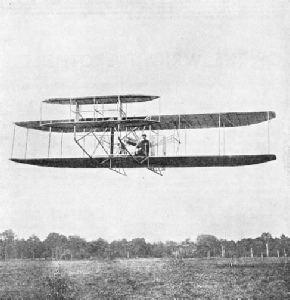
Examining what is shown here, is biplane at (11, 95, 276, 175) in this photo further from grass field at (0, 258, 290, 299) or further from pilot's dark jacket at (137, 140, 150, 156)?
grass field at (0, 258, 290, 299)

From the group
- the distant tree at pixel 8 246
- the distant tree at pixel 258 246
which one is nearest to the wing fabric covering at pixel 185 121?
the distant tree at pixel 8 246

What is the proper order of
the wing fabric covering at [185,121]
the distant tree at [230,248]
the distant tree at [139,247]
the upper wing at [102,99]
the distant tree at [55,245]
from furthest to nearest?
the distant tree at [230,248]
the distant tree at [139,247]
the distant tree at [55,245]
the wing fabric covering at [185,121]
the upper wing at [102,99]

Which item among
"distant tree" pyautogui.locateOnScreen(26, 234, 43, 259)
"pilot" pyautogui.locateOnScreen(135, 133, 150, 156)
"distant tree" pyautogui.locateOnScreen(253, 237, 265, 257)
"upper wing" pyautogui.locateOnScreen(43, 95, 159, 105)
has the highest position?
"upper wing" pyautogui.locateOnScreen(43, 95, 159, 105)

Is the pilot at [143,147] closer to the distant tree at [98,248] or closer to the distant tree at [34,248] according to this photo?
the distant tree at [34,248]

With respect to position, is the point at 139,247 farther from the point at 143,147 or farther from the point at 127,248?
the point at 143,147

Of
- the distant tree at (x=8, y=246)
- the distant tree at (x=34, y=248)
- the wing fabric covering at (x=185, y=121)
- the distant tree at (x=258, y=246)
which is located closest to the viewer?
the wing fabric covering at (x=185, y=121)

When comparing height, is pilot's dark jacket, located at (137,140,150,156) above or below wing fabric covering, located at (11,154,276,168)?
above

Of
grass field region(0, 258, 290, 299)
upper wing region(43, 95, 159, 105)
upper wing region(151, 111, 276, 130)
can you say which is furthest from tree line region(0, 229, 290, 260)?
upper wing region(43, 95, 159, 105)
